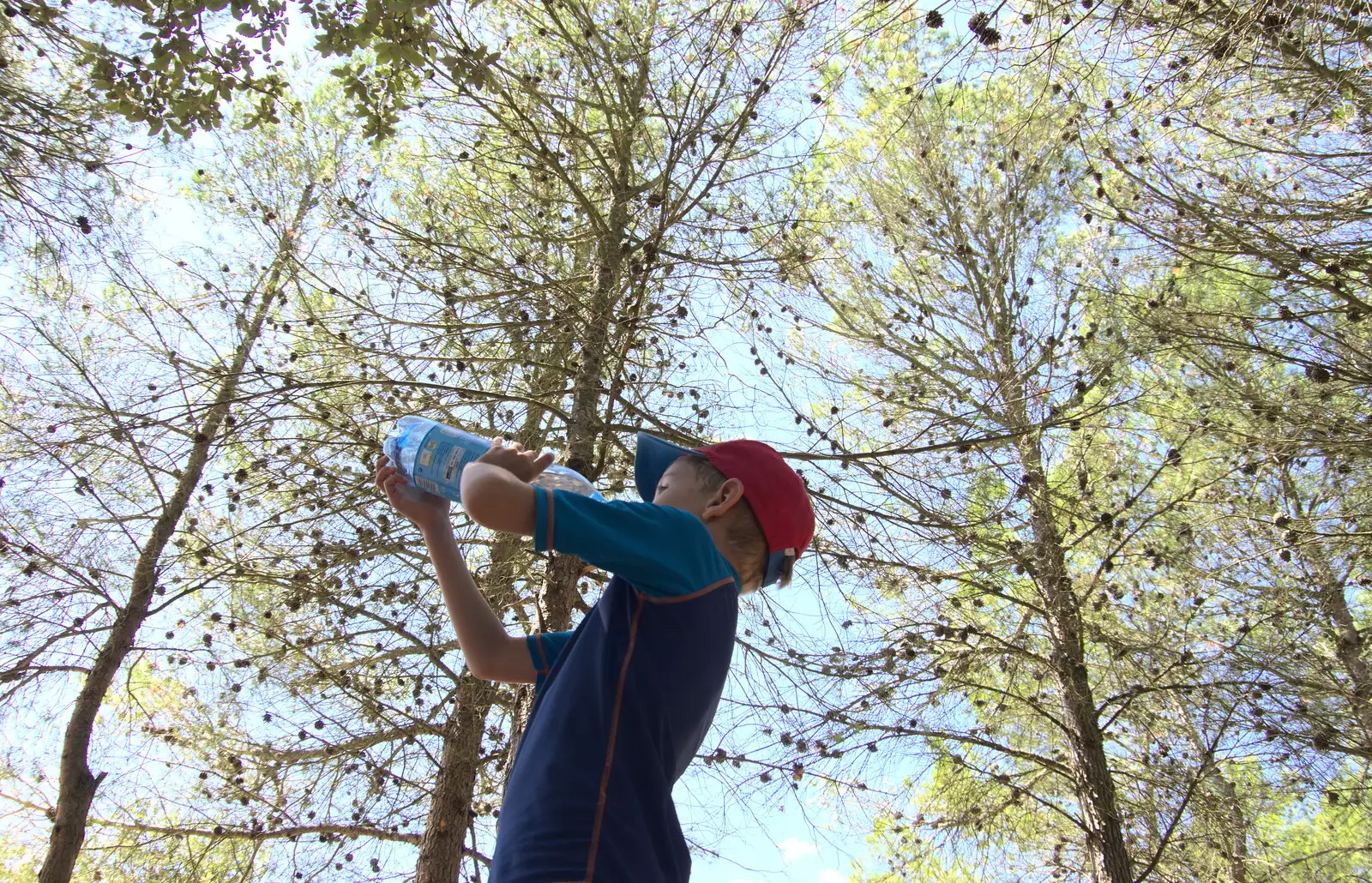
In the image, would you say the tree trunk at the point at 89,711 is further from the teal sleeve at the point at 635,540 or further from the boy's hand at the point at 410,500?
the teal sleeve at the point at 635,540

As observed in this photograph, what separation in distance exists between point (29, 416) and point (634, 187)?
2.91 metres

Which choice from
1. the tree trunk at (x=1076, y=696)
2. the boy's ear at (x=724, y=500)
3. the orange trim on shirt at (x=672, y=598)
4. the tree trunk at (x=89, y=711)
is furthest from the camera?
the tree trunk at (x=89, y=711)

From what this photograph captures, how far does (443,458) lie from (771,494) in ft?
2.23

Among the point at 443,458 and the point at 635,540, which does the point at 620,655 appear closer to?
the point at 635,540

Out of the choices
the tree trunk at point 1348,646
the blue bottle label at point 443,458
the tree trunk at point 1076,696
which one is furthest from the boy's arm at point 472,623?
the tree trunk at point 1348,646

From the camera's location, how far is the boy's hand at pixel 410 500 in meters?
1.75

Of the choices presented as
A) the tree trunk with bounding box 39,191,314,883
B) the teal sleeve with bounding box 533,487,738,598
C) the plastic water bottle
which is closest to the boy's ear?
the teal sleeve with bounding box 533,487,738,598

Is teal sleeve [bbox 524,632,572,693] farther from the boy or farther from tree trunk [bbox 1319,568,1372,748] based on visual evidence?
tree trunk [bbox 1319,568,1372,748]

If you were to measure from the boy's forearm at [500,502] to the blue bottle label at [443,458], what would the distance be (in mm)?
536

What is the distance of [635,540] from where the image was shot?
1.40 m

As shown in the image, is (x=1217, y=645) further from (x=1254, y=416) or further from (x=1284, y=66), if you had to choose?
(x=1284, y=66)

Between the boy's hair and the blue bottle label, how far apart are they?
1.58ft

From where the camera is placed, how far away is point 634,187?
3889 mm

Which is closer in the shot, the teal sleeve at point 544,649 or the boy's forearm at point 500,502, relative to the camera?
the boy's forearm at point 500,502
